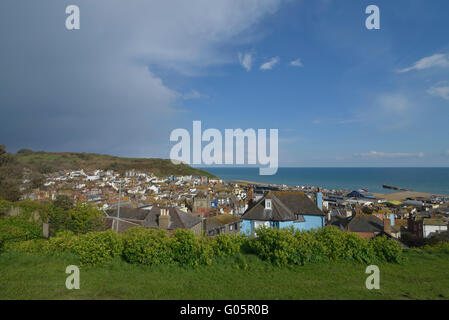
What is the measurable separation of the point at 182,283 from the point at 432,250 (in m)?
13.5

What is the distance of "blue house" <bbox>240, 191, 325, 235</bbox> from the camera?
2230 centimetres

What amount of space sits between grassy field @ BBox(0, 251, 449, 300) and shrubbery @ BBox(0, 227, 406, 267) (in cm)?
37

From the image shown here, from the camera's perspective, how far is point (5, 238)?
1391cm

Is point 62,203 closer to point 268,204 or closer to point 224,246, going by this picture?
point 268,204

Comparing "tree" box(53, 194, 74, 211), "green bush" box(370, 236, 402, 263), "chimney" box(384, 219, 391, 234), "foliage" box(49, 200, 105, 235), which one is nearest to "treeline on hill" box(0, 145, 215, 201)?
"tree" box(53, 194, 74, 211)

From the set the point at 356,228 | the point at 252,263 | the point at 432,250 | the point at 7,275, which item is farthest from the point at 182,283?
the point at 356,228

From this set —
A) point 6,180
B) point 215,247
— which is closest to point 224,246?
point 215,247

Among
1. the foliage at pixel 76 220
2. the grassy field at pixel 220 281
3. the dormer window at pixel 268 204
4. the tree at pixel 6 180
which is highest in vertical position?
the tree at pixel 6 180

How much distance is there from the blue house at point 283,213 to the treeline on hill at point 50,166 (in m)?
28.1

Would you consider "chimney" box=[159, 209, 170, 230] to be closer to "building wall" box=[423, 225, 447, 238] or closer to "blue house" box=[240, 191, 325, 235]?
"blue house" box=[240, 191, 325, 235]

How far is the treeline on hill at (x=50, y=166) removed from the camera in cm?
2891

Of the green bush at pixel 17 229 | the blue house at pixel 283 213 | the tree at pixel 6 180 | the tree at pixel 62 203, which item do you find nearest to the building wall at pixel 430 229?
the blue house at pixel 283 213

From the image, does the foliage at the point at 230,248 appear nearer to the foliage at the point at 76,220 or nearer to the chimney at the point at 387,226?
the foliage at the point at 76,220
